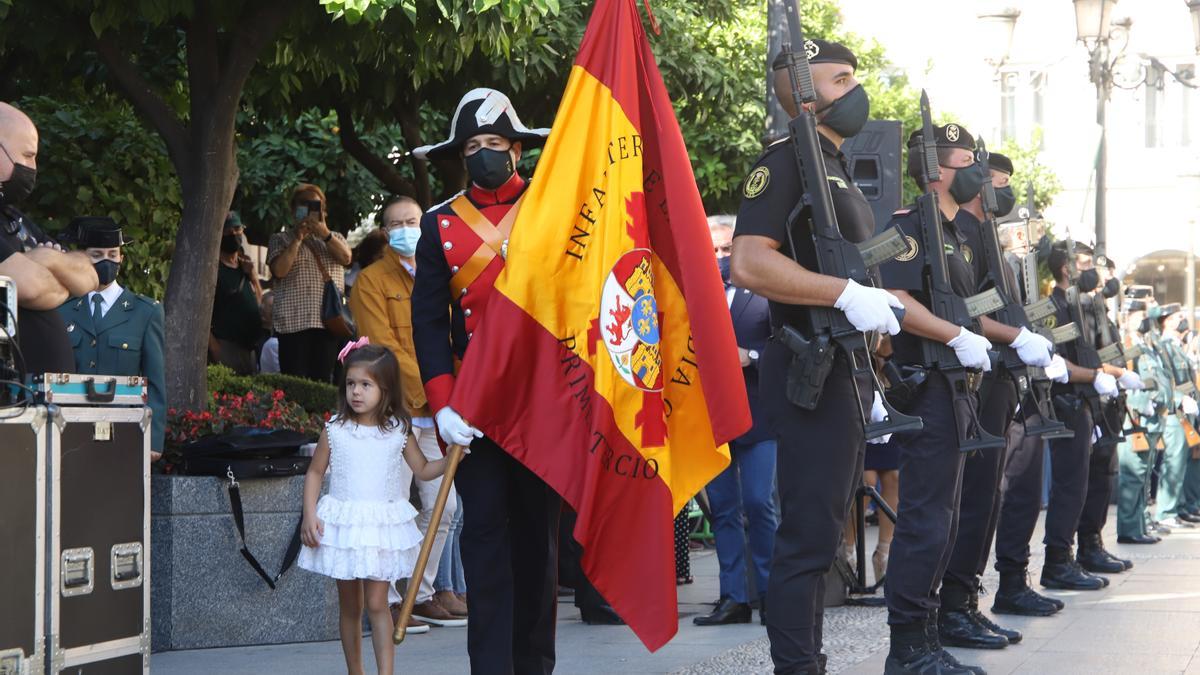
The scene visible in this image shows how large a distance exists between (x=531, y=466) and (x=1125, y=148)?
152 feet

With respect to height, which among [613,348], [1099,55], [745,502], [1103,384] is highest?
[1099,55]

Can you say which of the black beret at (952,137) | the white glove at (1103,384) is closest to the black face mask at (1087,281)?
the white glove at (1103,384)

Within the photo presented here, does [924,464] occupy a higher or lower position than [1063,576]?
higher

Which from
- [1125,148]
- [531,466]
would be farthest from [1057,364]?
[1125,148]

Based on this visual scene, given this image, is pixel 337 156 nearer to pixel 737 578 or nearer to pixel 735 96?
pixel 735 96

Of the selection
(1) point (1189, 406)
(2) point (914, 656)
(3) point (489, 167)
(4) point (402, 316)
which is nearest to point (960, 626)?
(2) point (914, 656)

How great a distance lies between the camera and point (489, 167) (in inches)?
215

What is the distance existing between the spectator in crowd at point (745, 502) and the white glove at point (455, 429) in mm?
3151

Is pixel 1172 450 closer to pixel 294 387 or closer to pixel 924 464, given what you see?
pixel 294 387

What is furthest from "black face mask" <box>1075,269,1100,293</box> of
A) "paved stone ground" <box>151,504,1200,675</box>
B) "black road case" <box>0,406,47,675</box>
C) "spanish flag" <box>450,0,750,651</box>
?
"black road case" <box>0,406,47,675</box>

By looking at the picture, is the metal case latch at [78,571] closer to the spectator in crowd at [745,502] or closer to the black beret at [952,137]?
the spectator in crowd at [745,502]

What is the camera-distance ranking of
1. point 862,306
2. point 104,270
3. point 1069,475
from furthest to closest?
1. point 1069,475
2. point 104,270
3. point 862,306

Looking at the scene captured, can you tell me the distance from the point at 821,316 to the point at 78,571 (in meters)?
2.43

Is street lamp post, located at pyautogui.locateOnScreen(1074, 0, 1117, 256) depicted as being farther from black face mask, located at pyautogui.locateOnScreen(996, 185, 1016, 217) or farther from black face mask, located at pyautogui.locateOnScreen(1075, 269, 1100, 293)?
black face mask, located at pyautogui.locateOnScreen(996, 185, 1016, 217)
